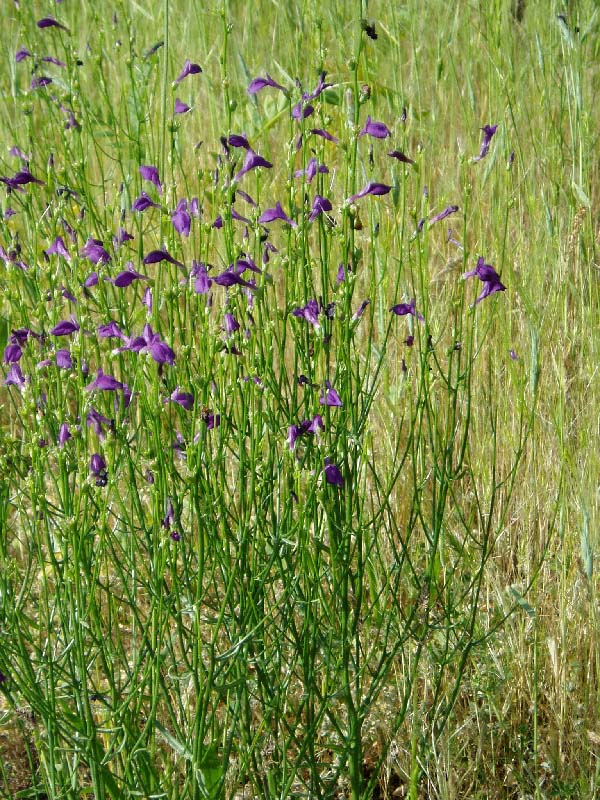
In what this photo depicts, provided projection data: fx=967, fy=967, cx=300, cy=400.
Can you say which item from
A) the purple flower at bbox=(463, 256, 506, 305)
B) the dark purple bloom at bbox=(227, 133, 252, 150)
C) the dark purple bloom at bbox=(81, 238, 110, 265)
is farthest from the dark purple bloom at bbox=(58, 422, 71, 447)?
the purple flower at bbox=(463, 256, 506, 305)

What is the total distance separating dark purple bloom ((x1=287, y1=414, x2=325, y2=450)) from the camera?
1.61 metres

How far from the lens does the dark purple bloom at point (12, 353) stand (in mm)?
1699

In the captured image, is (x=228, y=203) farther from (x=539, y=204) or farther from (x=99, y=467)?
(x=539, y=204)

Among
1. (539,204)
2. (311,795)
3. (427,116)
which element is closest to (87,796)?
(311,795)

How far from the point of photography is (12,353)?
1.71 m

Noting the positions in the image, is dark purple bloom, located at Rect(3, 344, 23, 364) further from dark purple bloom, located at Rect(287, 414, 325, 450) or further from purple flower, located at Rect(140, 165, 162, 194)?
dark purple bloom, located at Rect(287, 414, 325, 450)

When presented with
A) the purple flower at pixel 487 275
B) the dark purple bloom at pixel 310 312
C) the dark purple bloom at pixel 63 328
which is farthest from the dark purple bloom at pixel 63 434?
the purple flower at pixel 487 275

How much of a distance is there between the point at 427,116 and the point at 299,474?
240 centimetres

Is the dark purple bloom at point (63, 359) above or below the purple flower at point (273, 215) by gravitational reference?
below

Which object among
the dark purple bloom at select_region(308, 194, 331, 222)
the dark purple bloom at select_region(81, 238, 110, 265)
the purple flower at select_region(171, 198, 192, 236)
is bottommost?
the dark purple bloom at select_region(81, 238, 110, 265)

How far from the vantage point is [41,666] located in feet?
5.16

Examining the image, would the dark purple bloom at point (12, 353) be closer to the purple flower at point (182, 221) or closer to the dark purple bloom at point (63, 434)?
the dark purple bloom at point (63, 434)

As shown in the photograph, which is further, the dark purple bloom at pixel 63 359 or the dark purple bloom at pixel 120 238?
the dark purple bloom at pixel 120 238

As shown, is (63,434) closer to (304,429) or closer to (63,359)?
(63,359)
